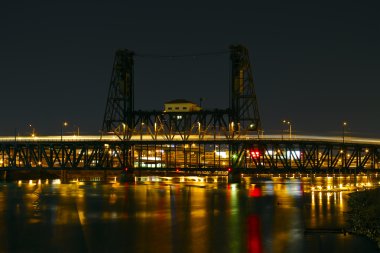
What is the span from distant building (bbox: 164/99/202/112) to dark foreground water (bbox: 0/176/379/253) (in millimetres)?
97000

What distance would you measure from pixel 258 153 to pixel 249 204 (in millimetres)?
66152

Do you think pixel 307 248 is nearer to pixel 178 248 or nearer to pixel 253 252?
pixel 253 252

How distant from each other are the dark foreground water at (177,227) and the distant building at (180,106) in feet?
318

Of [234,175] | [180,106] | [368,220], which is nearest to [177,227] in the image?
[368,220]

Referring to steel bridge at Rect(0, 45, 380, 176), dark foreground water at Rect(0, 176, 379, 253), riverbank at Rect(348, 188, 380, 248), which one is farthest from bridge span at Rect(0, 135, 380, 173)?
riverbank at Rect(348, 188, 380, 248)

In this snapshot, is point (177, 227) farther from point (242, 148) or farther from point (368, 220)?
point (242, 148)

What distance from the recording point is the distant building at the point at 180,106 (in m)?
165

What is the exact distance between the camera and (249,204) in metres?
65.7

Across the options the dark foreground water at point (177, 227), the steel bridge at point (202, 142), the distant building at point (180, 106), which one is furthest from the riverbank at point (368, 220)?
the distant building at point (180, 106)

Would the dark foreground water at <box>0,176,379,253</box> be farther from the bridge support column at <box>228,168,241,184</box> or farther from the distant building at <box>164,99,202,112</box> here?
the distant building at <box>164,99,202,112</box>

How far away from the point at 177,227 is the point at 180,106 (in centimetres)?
12167

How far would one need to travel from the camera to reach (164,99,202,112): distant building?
540ft

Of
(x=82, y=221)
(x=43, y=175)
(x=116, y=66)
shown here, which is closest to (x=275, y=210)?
(x=82, y=221)

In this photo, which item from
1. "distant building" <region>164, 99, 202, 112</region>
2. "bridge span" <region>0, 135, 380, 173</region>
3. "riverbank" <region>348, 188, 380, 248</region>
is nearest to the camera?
"riverbank" <region>348, 188, 380, 248</region>
